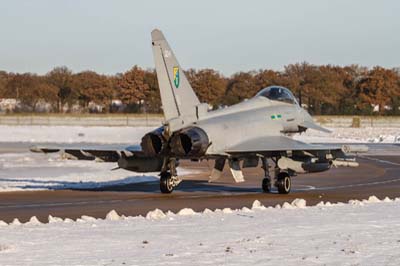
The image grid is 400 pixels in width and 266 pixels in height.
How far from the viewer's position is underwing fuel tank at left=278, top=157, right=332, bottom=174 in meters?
25.2

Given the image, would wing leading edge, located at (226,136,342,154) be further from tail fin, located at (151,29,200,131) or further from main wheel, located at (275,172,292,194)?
tail fin, located at (151,29,200,131)

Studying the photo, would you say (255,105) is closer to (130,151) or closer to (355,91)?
(130,151)

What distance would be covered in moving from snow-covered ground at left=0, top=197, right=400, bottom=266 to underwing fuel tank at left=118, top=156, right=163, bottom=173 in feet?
29.8

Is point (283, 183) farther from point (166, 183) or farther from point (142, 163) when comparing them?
point (142, 163)

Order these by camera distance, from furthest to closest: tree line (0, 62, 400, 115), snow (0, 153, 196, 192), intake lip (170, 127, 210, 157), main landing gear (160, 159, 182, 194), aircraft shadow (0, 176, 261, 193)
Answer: tree line (0, 62, 400, 115), snow (0, 153, 196, 192), aircraft shadow (0, 176, 261, 193), main landing gear (160, 159, 182, 194), intake lip (170, 127, 210, 157)

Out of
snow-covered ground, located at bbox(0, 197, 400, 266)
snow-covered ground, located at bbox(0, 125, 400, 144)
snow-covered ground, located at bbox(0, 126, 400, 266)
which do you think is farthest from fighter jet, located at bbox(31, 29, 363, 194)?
snow-covered ground, located at bbox(0, 125, 400, 144)

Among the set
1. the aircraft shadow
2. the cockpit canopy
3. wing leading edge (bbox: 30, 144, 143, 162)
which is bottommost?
the aircraft shadow

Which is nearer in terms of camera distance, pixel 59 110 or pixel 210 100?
pixel 210 100

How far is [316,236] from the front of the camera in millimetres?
13148

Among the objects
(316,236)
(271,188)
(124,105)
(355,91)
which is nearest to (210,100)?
(124,105)

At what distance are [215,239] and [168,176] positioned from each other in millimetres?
12405

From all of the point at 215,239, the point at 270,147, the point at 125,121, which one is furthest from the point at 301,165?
the point at 125,121

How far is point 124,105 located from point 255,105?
102 meters

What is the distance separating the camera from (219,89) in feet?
387
